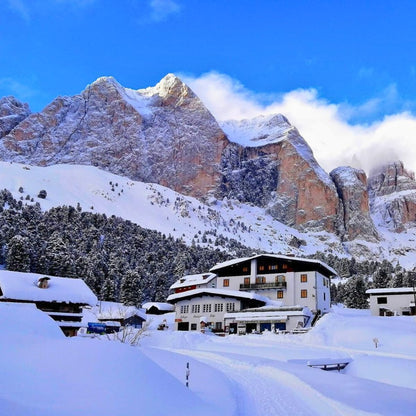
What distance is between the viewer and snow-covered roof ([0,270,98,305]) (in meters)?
44.6

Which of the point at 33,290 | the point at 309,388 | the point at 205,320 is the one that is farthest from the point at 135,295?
the point at 309,388

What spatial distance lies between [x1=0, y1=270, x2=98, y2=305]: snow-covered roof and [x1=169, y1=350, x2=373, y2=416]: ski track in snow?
89.7ft

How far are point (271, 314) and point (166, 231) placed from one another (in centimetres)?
12486

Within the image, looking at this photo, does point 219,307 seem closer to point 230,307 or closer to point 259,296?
point 230,307

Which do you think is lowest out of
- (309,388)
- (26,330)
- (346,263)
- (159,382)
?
(309,388)

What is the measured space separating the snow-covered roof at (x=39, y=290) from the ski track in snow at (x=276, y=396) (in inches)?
1076

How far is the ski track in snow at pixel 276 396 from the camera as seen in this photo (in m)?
14.4

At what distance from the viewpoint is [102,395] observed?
937cm

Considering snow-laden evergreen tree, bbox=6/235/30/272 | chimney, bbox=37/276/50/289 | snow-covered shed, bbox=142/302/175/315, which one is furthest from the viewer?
snow-covered shed, bbox=142/302/175/315

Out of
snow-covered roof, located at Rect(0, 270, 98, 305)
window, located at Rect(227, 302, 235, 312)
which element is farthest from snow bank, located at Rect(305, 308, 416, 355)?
snow-covered roof, located at Rect(0, 270, 98, 305)

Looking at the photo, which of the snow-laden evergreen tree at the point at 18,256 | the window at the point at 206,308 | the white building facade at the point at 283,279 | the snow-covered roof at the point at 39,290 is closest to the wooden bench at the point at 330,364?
the snow-covered roof at the point at 39,290

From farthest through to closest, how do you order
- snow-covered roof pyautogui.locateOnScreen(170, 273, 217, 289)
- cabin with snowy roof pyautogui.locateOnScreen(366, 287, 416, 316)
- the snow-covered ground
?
1. snow-covered roof pyautogui.locateOnScreen(170, 273, 217, 289)
2. cabin with snowy roof pyautogui.locateOnScreen(366, 287, 416, 316)
3. the snow-covered ground

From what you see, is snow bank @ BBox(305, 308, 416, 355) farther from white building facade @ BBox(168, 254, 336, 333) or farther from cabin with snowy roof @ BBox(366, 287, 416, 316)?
cabin with snowy roof @ BBox(366, 287, 416, 316)

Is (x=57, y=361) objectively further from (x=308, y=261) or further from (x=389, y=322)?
(x=308, y=261)
